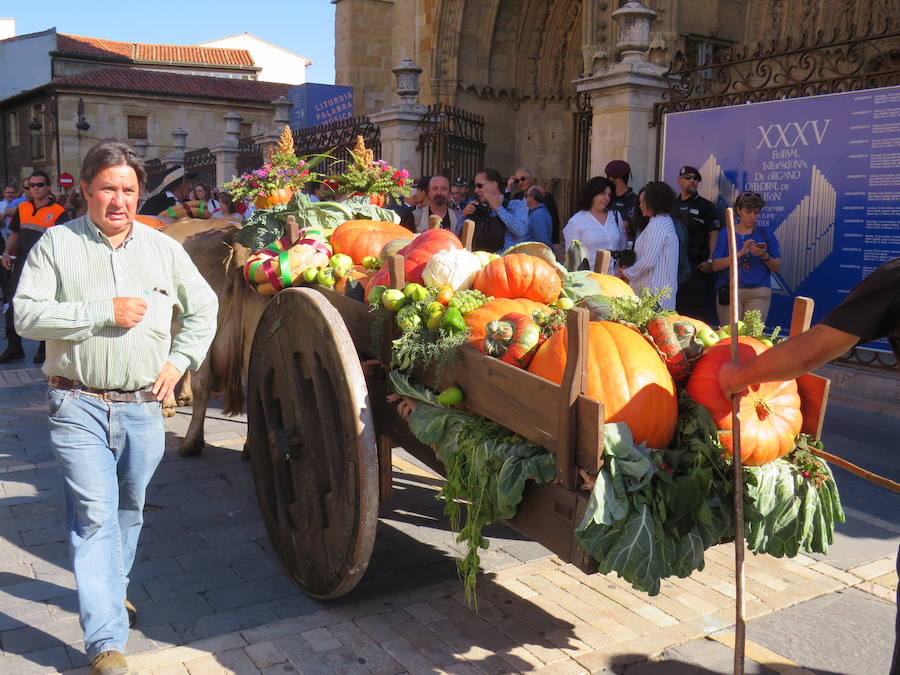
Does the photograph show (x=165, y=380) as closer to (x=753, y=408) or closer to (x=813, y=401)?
(x=753, y=408)

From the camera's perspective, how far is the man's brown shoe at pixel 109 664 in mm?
2902

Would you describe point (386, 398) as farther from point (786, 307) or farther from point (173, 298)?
point (786, 307)

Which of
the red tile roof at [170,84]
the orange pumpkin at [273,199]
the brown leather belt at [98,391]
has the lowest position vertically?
the brown leather belt at [98,391]

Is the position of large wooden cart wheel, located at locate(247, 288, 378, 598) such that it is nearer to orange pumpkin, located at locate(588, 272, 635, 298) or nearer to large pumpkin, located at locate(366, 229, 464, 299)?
large pumpkin, located at locate(366, 229, 464, 299)

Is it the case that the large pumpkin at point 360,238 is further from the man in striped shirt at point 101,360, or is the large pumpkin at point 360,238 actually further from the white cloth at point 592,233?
the white cloth at point 592,233

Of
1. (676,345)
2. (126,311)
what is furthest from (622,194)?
(126,311)

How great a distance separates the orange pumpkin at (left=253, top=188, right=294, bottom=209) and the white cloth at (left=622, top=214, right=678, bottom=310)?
274 cm

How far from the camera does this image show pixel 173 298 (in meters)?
3.24

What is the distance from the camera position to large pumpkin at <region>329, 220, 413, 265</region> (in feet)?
14.0

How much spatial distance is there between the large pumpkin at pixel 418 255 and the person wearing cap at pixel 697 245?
13.6 ft

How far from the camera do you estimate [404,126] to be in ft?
46.2

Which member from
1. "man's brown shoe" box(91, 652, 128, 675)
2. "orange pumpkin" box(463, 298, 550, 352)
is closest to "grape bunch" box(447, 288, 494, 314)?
"orange pumpkin" box(463, 298, 550, 352)

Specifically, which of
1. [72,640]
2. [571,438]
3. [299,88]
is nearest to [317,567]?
[72,640]

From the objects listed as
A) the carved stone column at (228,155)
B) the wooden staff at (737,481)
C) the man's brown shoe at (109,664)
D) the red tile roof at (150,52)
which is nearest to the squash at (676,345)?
the wooden staff at (737,481)
